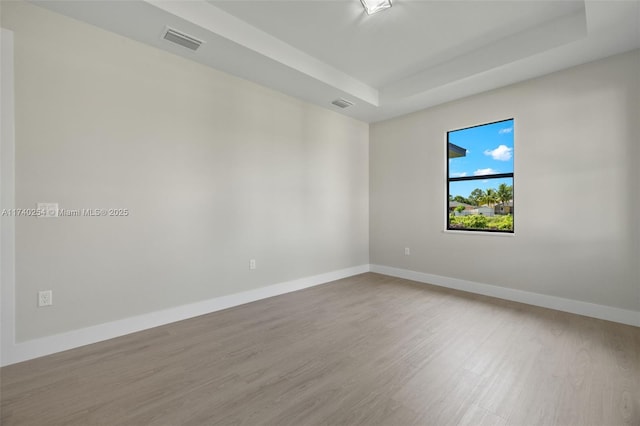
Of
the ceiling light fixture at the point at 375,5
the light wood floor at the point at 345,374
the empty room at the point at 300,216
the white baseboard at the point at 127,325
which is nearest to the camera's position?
the light wood floor at the point at 345,374

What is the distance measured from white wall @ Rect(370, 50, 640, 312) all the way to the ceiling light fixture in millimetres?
2141

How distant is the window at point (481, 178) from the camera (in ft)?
12.4

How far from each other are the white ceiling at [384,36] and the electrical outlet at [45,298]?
93.0 inches

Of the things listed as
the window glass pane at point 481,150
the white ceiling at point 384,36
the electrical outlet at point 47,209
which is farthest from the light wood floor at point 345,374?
the white ceiling at point 384,36

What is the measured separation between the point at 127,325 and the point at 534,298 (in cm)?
457

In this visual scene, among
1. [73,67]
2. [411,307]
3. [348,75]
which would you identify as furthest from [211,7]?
[411,307]

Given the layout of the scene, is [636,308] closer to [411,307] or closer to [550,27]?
[411,307]

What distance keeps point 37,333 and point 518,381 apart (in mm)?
3693

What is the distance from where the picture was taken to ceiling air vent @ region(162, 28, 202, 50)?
2.62 meters

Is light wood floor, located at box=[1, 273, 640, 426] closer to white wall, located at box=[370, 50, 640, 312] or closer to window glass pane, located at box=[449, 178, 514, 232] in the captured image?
white wall, located at box=[370, 50, 640, 312]

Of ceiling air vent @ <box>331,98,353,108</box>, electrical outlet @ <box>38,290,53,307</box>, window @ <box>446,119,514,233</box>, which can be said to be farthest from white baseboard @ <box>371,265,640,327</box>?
electrical outlet @ <box>38,290,53,307</box>

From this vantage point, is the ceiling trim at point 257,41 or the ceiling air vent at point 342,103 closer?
the ceiling trim at point 257,41

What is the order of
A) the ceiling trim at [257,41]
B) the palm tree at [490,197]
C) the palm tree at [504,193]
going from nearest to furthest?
the ceiling trim at [257,41]
the palm tree at [504,193]
the palm tree at [490,197]

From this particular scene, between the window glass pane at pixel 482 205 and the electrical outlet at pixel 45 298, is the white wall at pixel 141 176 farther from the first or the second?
the window glass pane at pixel 482 205
